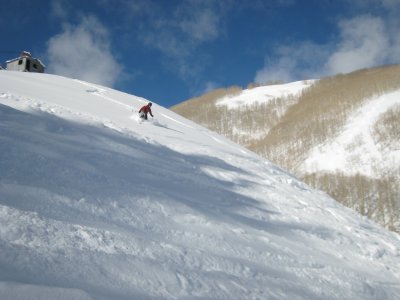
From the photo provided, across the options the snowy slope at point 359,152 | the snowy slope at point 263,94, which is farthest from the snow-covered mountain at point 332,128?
the snowy slope at point 263,94

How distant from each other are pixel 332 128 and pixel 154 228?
80948mm

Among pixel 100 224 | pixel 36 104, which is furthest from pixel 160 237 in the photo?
pixel 36 104

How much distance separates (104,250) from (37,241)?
816mm

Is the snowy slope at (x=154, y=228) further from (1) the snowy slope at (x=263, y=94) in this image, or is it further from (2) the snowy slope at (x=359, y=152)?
(1) the snowy slope at (x=263, y=94)

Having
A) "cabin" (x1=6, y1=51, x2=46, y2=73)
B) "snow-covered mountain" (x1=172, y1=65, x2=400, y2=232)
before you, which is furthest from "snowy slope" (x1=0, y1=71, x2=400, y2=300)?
"snow-covered mountain" (x1=172, y1=65, x2=400, y2=232)

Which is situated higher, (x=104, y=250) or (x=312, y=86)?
(x=312, y=86)

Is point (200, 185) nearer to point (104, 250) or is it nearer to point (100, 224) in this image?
point (100, 224)

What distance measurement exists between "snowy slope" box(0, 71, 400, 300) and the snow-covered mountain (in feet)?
159

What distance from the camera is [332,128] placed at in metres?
80.0

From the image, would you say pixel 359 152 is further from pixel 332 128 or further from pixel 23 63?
pixel 23 63

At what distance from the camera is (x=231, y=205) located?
8.44m

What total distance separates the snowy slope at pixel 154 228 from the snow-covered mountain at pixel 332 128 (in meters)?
48.5

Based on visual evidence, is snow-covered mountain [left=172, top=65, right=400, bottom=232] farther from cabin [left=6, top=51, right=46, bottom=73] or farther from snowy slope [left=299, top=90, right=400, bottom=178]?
cabin [left=6, top=51, right=46, bottom=73]

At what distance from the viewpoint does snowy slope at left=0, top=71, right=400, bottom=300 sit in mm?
3998
